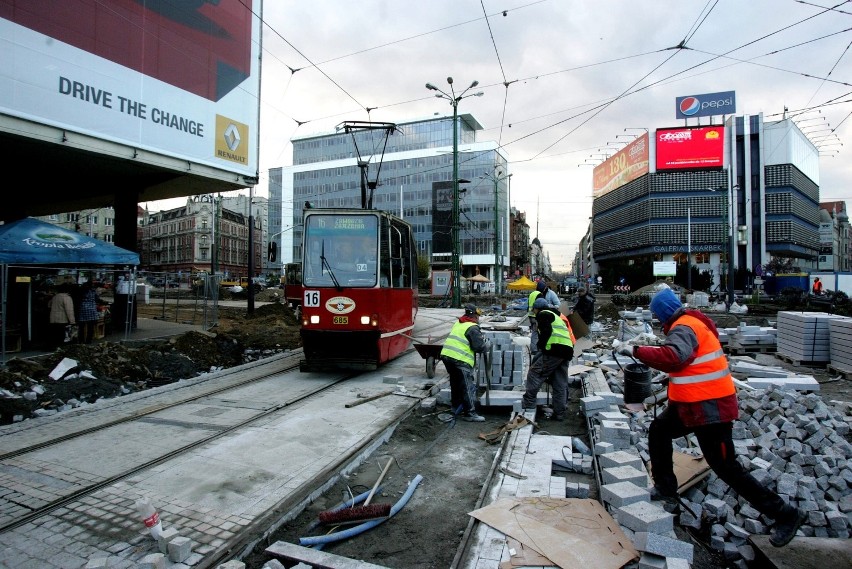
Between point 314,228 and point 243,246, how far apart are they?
92.5 metres

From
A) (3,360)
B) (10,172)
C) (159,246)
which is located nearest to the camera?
(3,360)

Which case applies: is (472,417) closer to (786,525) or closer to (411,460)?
(411,460)

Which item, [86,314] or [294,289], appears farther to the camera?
[294,289]

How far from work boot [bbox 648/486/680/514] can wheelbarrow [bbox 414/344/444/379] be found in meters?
5.05

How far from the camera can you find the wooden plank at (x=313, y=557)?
132 inches

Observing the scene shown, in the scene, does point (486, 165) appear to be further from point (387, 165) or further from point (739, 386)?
point (739, 386)

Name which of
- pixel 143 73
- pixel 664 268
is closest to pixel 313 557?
pixel 143 73

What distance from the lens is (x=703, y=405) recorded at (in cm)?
377

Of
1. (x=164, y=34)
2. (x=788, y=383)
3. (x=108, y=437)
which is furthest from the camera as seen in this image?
(x=164, y=34)

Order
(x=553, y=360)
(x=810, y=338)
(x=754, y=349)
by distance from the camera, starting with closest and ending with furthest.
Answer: (x=553, y=360) < (x=810, y=338) < (x=754, y=349)

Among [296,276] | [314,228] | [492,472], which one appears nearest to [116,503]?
→ [492,472]

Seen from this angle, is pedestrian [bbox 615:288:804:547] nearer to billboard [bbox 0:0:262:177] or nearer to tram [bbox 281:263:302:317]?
billboard [bbox 0:0:262:177]

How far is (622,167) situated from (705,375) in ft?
251

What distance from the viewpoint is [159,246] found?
93.6 m
